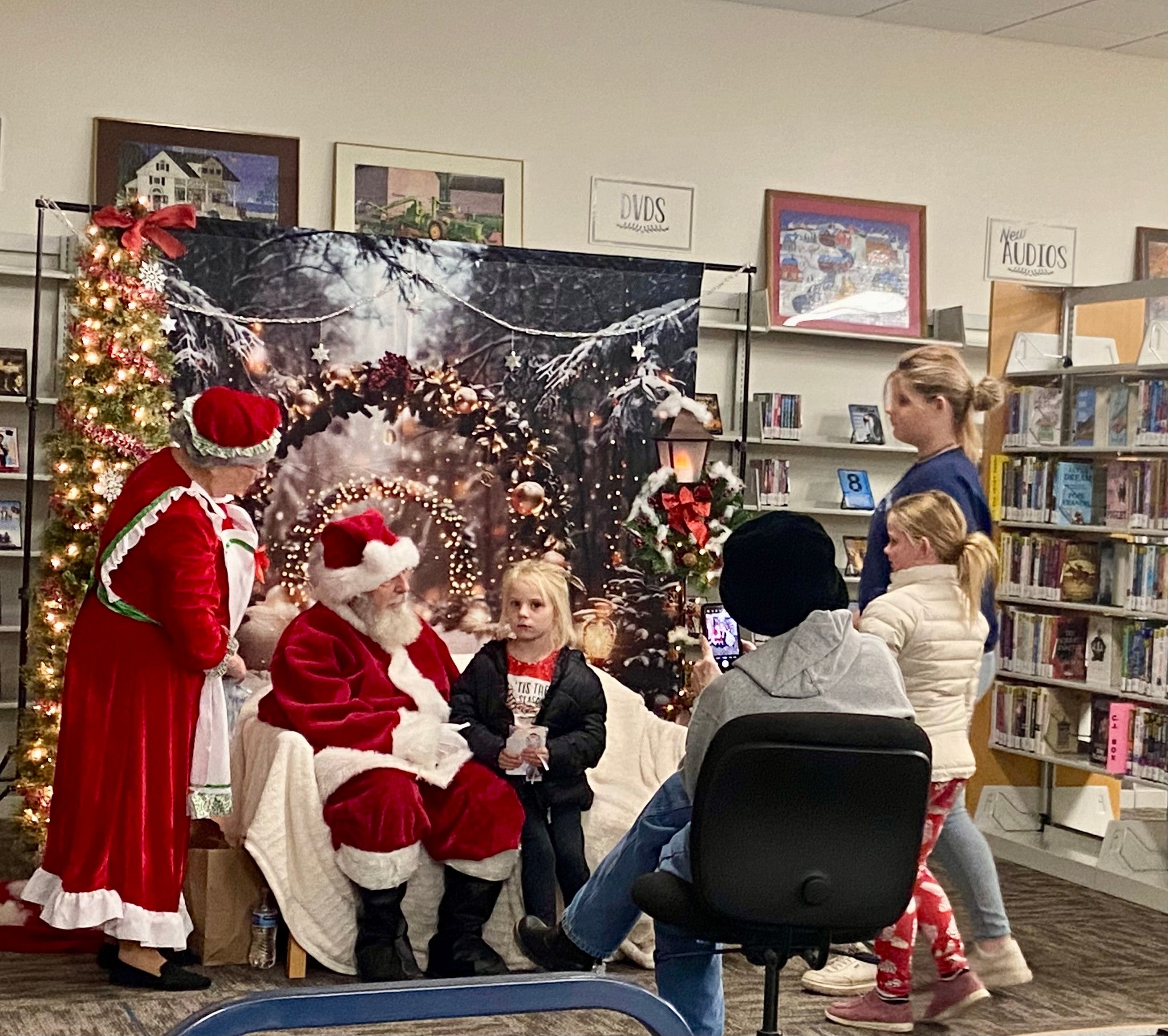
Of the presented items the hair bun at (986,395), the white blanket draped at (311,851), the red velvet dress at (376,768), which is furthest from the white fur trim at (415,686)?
the hair bun at (986,395)

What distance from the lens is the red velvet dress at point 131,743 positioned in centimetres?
380

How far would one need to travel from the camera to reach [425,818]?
4.03m

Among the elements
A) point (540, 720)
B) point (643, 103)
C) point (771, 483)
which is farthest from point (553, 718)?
point (643, 103)

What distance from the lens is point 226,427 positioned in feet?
12.7

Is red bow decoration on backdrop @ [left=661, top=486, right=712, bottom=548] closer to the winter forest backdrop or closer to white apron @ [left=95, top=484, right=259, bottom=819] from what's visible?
the winter forest backdrop

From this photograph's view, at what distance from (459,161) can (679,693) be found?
2422mm

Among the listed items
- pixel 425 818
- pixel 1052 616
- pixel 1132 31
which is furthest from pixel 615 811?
pixel 1132 31

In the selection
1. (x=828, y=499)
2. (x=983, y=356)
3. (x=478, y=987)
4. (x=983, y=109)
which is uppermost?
(x=983, y=109)

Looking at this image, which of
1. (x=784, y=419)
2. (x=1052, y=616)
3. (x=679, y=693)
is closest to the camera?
(x=679, y=693)

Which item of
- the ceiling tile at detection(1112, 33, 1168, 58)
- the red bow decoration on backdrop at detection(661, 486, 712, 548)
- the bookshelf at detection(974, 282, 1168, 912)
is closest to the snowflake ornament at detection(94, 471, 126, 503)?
the red bow decoration on backdrop at detection(661, 486, 712, 548)

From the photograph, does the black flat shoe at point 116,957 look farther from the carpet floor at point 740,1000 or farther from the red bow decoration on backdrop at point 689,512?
the red bow decoration on backdrop at point 689,512

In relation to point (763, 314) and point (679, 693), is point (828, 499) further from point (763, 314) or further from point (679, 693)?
point (679, 693)

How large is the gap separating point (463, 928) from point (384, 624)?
78 centimetres

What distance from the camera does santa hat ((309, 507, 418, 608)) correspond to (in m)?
4.18
